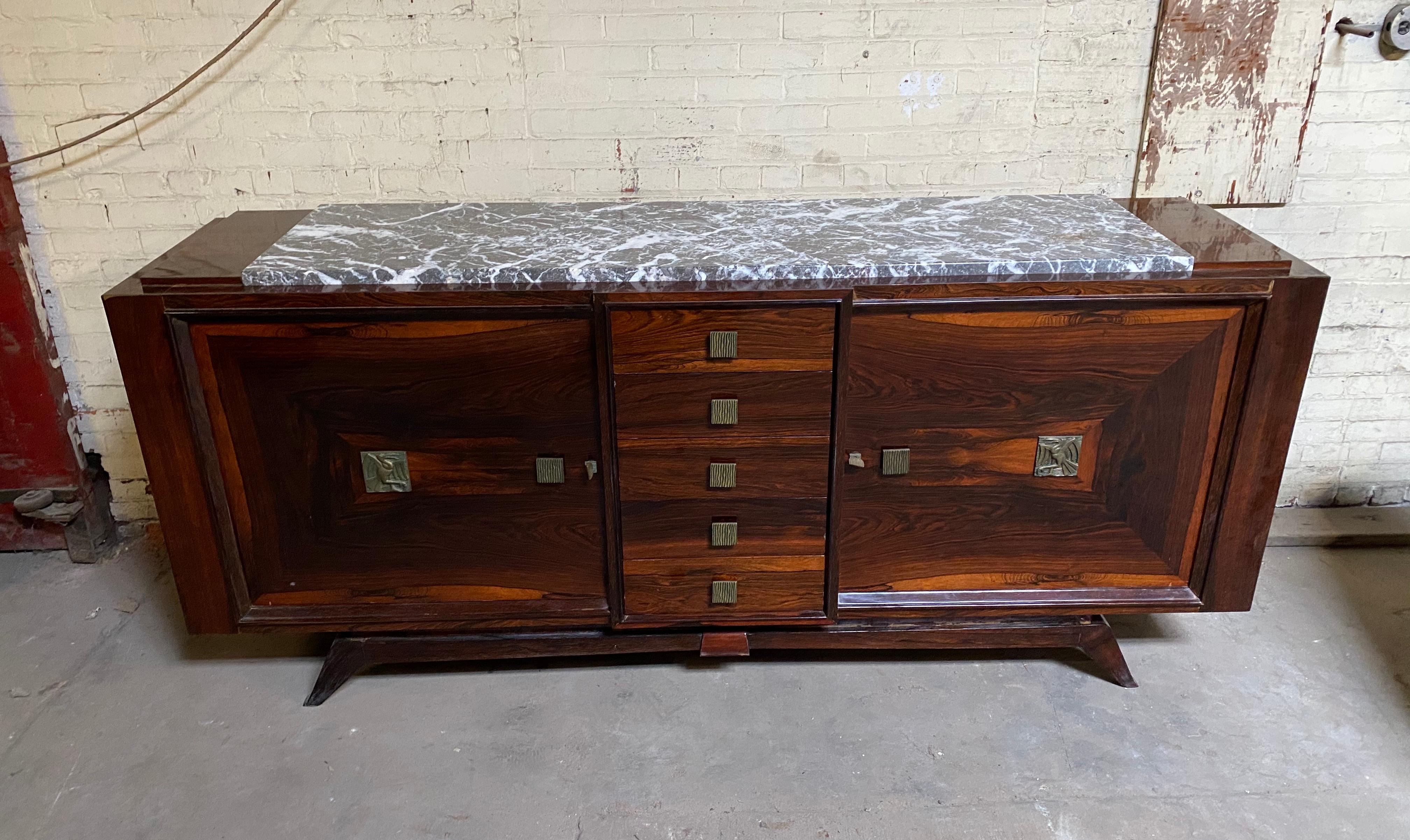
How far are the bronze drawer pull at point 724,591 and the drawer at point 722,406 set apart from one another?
31 cm

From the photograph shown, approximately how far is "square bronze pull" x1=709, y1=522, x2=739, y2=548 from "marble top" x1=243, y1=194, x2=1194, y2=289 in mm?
467

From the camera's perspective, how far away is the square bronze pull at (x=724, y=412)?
69.2 inches

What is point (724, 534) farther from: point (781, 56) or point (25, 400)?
point (25, 400)

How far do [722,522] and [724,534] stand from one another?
0.02 meters

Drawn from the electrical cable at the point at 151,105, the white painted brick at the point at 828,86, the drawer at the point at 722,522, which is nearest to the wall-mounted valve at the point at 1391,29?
the white painted brick at the point at 828,86

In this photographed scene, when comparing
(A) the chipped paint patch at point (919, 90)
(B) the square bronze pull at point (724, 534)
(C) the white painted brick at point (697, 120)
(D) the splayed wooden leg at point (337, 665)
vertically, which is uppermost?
(A) the chipped paint patch at point (919, 90)

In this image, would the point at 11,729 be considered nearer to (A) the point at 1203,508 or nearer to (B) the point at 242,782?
(B) the point at 242,782

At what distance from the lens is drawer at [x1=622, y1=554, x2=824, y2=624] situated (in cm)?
190

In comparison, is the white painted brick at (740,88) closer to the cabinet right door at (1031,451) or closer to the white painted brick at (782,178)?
the white painted brick at (782,178)

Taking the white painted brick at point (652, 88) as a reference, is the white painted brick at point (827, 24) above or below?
above

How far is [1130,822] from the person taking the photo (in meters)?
1.70

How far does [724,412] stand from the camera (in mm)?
1767

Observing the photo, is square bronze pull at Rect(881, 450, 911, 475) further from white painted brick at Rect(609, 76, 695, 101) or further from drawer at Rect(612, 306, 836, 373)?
white painted brick at Rect(609, 76, 695, 101)

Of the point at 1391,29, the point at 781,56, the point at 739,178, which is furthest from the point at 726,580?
the point at 1391,29
